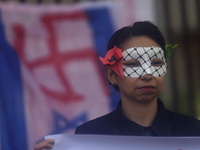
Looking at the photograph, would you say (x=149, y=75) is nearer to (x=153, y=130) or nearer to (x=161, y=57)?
(x=161, y=57)

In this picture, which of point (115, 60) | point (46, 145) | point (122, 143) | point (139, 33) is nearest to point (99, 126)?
point (122, 143)

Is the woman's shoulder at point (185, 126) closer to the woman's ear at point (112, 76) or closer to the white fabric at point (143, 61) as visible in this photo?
the white fabric at point (143, 61)

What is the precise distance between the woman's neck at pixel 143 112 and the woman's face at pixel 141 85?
47 mm

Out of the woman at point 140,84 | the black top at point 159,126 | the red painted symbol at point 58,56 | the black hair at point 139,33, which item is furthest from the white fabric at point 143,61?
the red painted symbol at point 58,56

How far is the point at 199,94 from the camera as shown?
1905 millimetres

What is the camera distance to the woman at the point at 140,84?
4.65 ft

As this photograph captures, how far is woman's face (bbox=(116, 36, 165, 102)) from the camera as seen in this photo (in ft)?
4.60

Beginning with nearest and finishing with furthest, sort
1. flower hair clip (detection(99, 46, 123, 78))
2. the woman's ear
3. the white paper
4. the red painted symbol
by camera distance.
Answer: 1. the white paper
2. flower hair clip (detection(99, 46, 123, 78))
3. the woman's ear
4. the red painted symbol

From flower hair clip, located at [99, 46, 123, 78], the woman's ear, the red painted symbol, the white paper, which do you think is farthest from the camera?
the red painted symbol

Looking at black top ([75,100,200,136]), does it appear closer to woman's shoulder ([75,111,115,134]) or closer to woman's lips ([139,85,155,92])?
woman's shoulder ([75,111,115,134])

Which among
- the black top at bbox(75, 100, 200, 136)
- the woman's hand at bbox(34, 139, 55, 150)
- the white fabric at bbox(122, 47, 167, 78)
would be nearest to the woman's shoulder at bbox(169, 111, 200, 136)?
the black top at bbox(75, 100, 200, 136)

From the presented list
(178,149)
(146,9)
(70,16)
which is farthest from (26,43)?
(178,149)

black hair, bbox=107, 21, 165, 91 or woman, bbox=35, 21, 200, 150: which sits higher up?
black hair, bbox=107, 21, 165, 91

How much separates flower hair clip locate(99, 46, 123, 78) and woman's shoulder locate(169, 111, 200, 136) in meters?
0.50
